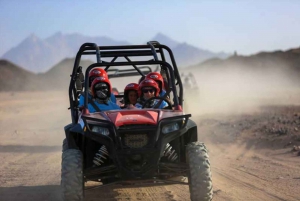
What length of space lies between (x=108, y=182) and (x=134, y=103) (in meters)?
1.77

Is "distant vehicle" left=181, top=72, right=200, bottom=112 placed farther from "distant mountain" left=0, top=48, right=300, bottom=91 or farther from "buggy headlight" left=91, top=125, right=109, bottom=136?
"distant mountain" left=0, top=48, right=300, bottom=91

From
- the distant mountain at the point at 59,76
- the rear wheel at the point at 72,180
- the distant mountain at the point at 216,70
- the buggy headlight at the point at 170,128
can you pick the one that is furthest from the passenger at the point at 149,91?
the distant mountain at the point at 59,76

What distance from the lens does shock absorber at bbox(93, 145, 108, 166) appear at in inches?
259

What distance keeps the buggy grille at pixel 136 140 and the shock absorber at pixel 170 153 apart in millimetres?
568

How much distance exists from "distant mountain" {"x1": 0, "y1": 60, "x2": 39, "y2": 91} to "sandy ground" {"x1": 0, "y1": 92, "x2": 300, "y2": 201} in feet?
127

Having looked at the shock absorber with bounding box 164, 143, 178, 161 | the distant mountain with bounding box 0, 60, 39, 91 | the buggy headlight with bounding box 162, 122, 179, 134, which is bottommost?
the shock absorber with bounding box 164, 143, 178, 161

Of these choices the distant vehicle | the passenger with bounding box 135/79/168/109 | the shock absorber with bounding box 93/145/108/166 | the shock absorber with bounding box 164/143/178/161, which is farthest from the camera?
the distant vehicle

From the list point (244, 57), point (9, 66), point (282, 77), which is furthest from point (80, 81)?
point (244, 57)

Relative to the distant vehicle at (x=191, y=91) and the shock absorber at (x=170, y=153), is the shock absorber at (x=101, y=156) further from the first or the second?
the distant vehicle at (x=191, y=91)

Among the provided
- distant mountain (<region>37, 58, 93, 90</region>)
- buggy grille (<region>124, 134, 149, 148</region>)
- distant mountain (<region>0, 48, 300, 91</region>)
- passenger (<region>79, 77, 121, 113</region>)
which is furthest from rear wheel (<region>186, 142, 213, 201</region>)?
distant mountain (<region>37, 58, 93, 90</region>)

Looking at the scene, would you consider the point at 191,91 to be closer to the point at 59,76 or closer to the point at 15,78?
the point at 15,78

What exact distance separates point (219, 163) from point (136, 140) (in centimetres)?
488

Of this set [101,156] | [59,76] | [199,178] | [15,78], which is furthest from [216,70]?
[199,178]

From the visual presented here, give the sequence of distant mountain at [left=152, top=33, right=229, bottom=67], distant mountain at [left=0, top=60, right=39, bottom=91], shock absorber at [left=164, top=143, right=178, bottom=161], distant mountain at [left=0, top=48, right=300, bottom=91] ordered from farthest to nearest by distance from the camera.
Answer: distant mountain at [left=152, top=33, right=229, bottom=67] < distant mountain at [left=0, top=60, right=39, bottom=91] < distant mountain at [left=0, top=48, right=300, bottom=91] < shock absorber at [left=164, top=143, right=178, bottom=161]
